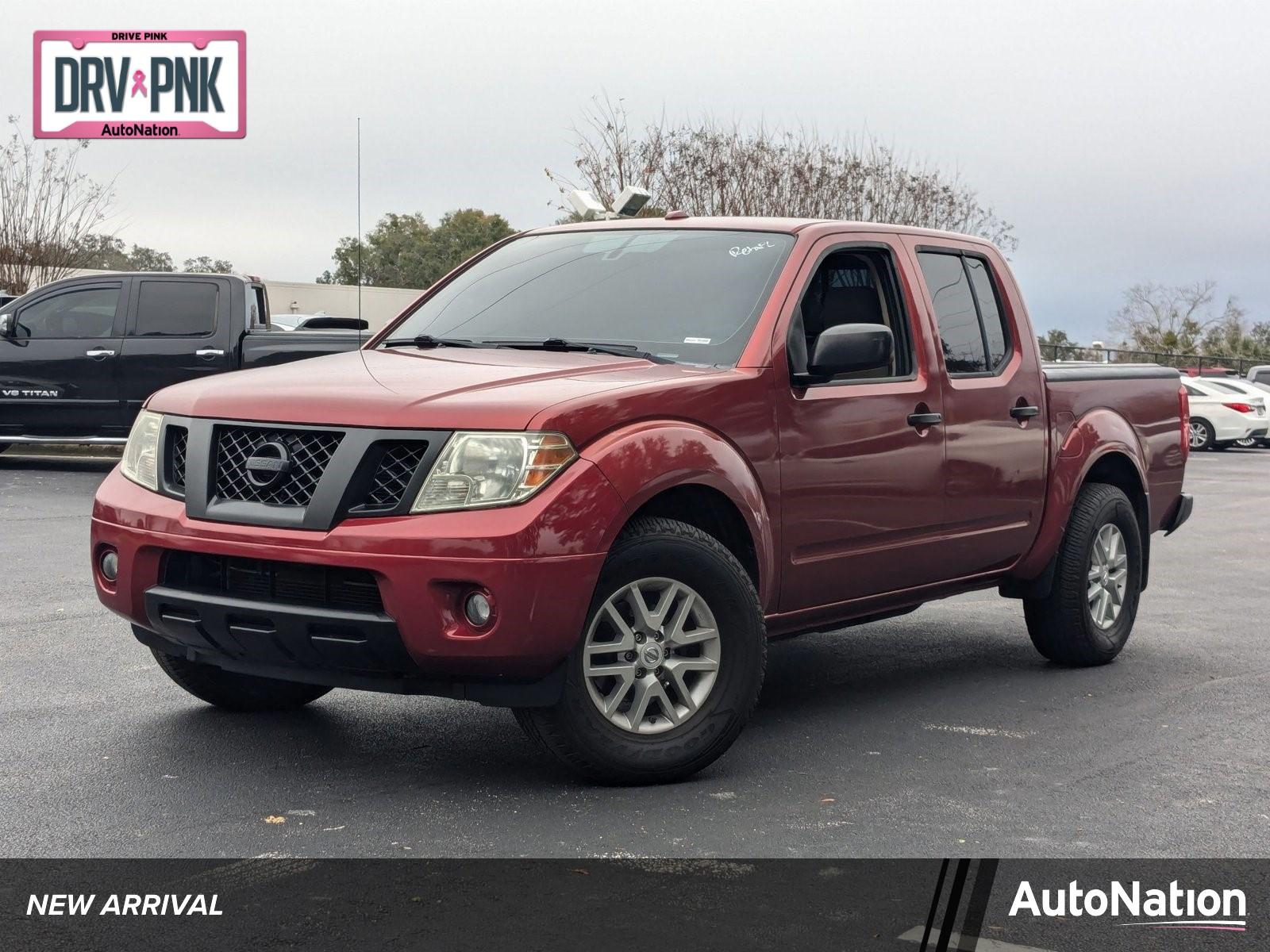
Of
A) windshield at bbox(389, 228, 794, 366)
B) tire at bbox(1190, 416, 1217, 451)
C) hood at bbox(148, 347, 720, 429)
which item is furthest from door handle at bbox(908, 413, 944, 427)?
tire at bbox(1190, 416, 1217, 451)

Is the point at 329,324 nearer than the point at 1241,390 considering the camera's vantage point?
Yes

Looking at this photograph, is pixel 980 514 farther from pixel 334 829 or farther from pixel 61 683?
pixel 61 683

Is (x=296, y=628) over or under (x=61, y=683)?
over

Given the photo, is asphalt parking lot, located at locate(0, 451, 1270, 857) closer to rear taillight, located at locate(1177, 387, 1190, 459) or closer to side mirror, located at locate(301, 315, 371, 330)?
rear taillight, located at locate(1177, 387, 1190, 459)

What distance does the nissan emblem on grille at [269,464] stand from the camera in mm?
4832

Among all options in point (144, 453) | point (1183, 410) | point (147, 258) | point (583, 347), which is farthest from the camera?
Result: point (147, 258)

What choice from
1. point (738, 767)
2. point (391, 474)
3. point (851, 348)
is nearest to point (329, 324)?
point (851, 348)

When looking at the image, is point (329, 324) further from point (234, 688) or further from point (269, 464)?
point (269, 464)

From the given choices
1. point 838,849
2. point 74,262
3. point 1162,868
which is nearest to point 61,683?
point 838,849

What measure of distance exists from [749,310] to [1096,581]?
2.68 m

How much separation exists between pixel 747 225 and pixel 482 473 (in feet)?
6.59

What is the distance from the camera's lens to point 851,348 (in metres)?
5.55

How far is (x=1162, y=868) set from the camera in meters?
4.36

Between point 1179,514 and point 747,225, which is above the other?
point 747,225
